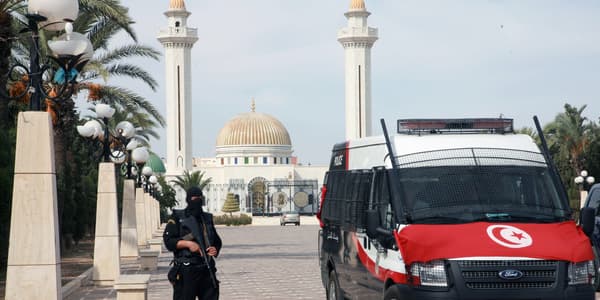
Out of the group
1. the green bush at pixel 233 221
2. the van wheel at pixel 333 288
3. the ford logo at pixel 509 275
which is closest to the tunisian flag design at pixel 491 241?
the ford logo at pixel 509 275

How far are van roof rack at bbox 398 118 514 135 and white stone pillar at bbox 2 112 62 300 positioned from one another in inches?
146

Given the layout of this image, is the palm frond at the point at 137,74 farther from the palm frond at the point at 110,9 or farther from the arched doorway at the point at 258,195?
the arched doorway at the point at 258,195

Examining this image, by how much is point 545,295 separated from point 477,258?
0.69 m

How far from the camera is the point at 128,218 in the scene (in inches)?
1139

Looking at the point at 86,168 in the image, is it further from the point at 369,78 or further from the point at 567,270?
the point at 369,78

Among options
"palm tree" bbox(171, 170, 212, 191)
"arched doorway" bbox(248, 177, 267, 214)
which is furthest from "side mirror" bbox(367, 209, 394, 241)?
"arched doorway" bbox(248, 177, 267, 214)

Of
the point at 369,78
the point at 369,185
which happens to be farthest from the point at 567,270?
the point at 369,78

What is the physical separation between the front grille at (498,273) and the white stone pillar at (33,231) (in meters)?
4.29

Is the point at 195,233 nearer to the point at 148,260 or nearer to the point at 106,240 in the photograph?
the point at 106,240

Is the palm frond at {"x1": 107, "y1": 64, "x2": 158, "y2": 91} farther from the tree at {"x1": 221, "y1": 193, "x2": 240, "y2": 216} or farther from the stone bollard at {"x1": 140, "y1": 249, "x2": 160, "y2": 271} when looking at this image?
the tree at {"x1": 221, "y1": 193, "x2": 240, "y2": 216}

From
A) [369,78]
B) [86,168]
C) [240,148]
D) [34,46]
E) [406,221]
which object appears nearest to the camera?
[406,221]

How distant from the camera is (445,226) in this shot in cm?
1002

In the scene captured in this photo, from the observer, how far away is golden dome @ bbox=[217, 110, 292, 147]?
5408 inches

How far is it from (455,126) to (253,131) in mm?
126655
